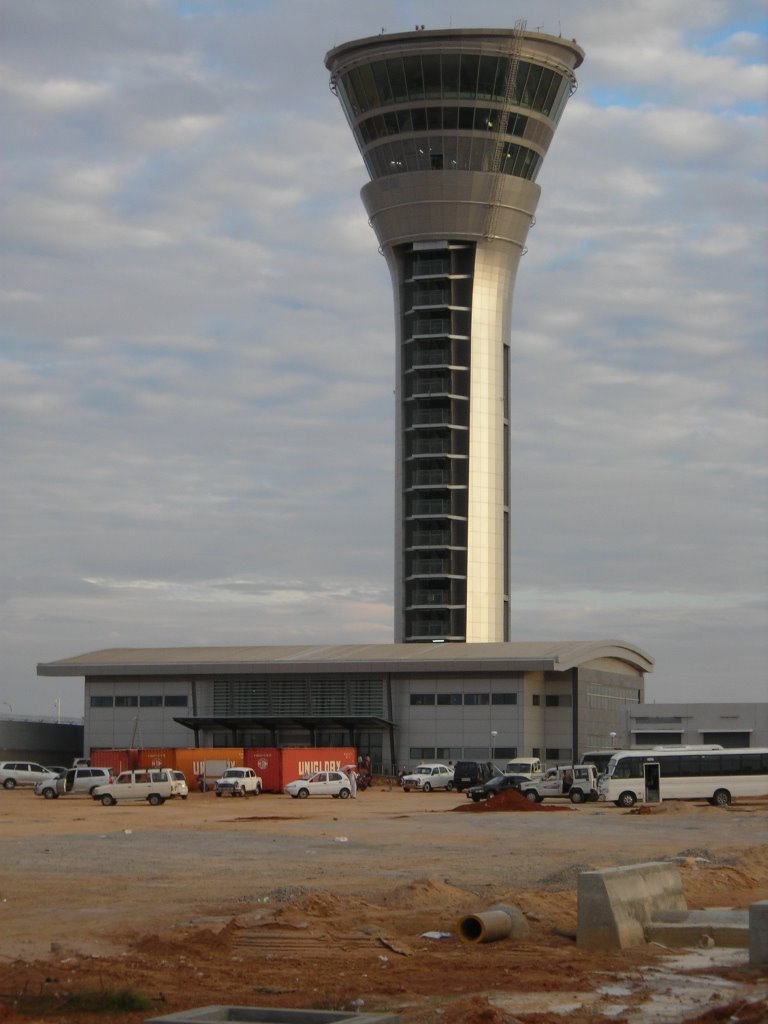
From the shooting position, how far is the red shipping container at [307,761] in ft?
262

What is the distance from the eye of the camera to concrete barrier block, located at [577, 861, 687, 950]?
22.0 metres

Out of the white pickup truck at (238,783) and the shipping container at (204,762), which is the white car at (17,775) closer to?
the shipping container at (204,762)

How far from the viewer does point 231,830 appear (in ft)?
157

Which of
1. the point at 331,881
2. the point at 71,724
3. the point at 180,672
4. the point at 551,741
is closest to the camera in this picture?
the point at 331,881

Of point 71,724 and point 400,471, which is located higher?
point 400,471

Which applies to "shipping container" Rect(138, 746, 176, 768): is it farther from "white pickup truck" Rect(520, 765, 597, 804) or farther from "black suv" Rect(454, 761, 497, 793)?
"white pickup truck" Rect(520, 765, 597, 804)

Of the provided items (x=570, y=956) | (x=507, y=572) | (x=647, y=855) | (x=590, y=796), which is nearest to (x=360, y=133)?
(x=507, y=572)

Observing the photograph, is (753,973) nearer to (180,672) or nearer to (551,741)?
(551,741)

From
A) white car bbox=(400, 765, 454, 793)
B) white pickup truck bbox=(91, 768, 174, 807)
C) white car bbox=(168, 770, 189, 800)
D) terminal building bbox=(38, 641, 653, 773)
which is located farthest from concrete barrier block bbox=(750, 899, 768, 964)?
terminal building bbox=(38, 641, 653, 773)

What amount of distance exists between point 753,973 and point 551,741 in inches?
3185

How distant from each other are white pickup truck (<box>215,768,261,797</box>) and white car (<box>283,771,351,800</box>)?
7.34 feet

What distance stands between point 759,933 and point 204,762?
64.5m

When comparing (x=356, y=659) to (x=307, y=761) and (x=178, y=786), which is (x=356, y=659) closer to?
(x=307, y=761)

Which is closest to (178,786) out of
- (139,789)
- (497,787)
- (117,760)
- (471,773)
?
(139,789)
